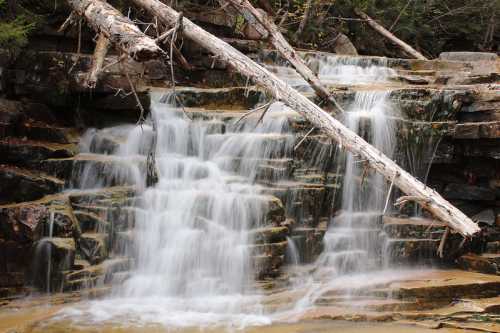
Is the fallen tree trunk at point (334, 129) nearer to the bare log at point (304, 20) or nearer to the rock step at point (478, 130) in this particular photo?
the rock step at point (478, 130)

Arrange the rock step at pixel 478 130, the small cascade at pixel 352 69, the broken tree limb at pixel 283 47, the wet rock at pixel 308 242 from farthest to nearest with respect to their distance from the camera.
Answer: the small cascade at pixel 352 69
the broken tree limb at pixel 283 47
the rock step at pixel 478 130
the wet rock at pixel 308 242

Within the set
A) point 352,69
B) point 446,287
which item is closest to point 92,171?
point 446,287

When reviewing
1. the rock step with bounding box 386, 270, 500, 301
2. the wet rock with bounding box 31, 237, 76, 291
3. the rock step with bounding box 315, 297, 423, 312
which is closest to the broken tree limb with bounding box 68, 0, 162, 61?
the wet rock with bounding box 31, 237, 76, 291

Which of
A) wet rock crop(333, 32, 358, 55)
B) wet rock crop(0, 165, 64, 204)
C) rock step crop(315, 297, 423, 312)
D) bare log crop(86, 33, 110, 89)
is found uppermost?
wet rock crop(333, 32, 358, 55)

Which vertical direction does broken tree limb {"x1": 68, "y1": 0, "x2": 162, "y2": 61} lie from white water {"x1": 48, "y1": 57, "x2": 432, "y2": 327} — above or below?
above

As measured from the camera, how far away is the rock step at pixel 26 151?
7.42 meters

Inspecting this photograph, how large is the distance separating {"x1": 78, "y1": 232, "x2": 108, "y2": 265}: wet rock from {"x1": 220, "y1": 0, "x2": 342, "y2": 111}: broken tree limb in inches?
179

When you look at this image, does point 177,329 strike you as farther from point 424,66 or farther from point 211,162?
point 424,66

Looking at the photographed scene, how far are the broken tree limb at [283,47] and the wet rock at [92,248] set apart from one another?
4.54 meters

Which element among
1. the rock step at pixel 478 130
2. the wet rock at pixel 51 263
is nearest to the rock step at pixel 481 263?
the rock step at pixel 478 130

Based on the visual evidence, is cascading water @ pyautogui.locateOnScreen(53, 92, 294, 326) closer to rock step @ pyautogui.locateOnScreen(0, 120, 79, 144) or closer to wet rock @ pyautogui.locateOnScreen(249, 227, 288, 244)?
wet rock @ pyautogui.locateOnScreen(249, 227, 288, 244)

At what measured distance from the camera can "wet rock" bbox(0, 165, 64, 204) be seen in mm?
6910

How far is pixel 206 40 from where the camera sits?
Answer: 26.3 feet

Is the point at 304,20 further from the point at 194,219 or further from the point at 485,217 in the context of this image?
the point at 194,219
